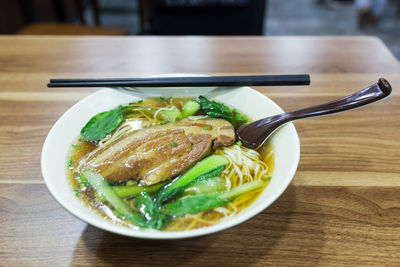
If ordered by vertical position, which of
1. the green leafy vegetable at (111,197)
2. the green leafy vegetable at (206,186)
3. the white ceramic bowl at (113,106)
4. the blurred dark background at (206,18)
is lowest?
the blurred dark background at (206,18)

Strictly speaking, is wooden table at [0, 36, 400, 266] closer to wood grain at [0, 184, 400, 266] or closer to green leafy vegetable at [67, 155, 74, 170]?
wood grain at [0, 184, 400, 266]

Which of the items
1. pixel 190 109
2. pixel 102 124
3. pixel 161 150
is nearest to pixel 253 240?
pixel 161 150

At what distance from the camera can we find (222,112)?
125cm

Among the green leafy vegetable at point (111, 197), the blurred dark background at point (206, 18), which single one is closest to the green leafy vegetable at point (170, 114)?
the green leafy vegetable at point (111, 197)

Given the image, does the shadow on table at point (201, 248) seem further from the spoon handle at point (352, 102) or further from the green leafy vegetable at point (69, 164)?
the spoon handle at point (352, 102)

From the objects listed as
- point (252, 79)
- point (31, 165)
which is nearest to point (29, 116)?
point (31, 165)

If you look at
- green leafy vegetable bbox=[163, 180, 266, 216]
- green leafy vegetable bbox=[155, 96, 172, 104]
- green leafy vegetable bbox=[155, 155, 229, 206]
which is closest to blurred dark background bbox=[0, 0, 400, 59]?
green leafy vegetable bbox=[155, 96, 172, 104]

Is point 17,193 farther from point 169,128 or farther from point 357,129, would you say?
point 357,129

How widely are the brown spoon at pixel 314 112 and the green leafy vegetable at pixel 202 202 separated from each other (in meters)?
0.20

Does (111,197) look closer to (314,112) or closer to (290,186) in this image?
(290,186)

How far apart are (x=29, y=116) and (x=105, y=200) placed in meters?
0.72

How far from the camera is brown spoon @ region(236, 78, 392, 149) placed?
3.58ft

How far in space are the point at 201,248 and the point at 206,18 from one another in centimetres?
235

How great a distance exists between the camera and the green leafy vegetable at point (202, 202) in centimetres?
92
